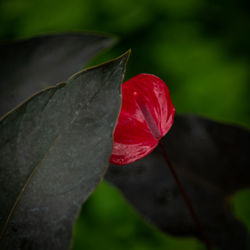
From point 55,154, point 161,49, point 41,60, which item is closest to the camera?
point 55,154

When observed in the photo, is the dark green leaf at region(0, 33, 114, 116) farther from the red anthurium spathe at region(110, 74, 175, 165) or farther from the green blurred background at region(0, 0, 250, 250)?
the green blurred background at region(0, 0, 250, 250)

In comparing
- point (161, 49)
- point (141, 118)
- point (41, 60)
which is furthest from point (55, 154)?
point (161, 49)

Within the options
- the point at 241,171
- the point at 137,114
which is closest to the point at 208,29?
the point at 241,171

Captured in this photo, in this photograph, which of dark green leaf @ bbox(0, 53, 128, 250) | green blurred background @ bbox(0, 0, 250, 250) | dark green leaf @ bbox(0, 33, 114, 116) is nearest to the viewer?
dark green leaf @ bbox(0, 53, 128, 250)

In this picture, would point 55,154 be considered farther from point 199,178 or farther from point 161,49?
point 161,49

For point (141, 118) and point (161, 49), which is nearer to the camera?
point (141, 118)

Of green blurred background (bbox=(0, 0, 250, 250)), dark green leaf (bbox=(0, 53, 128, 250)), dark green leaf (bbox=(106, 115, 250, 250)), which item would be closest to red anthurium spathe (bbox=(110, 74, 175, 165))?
dark green leaf (bbox=(0, 53, 128, 250))

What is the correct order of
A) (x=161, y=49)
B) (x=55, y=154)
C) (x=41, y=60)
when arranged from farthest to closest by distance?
(x=161, y=49) → (x=41, y=60) → (x=55, y=154)
